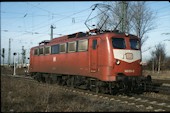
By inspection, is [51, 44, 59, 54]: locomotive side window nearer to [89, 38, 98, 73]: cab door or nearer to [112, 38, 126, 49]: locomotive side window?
[89, 38, 98, 73]: cab door

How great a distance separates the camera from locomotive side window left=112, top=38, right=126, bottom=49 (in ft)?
52.9

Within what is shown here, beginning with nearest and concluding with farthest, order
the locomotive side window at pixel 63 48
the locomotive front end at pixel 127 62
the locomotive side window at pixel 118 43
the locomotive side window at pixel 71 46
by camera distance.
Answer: the locomotive front end at pixel 127 62
the locomotive side window at pixel 118 43
the locomotive side window at pixel 71 46
the locomotive side window at pixel 63 48

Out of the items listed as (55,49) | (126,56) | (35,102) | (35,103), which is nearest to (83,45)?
(126,56)

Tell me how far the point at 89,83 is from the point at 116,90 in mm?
1636

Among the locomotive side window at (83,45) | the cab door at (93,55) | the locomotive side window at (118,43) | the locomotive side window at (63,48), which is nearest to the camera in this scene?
the locomotive side window at (118,43)

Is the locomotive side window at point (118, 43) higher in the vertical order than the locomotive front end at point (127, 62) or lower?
higher

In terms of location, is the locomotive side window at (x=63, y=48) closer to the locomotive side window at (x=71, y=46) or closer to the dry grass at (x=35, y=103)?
the locomotive side window at (x=71, y=46)

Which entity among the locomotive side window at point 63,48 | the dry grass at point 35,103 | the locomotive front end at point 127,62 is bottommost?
the dry grass at point 35,103

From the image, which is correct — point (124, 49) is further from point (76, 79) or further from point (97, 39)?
point (76, 79)

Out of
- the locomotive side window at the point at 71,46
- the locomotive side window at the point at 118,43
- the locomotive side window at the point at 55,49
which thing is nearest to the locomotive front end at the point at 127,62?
the locomotive side window at the point at 118,43

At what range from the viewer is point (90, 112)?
9.00 m

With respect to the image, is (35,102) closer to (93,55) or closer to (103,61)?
(103,61)

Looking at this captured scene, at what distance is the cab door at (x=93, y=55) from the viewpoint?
1667 cm

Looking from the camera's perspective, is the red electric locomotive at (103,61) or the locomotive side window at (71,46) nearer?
the red electric locomotive at (103,61)
